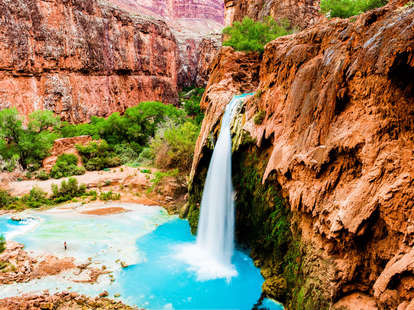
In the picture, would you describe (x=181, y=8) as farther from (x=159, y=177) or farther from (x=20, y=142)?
(x=159, y=177)

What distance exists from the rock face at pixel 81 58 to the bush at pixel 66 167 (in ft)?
53.7

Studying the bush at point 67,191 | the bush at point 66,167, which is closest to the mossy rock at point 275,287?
the bush at point 67,191

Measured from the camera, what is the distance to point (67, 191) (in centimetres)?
2014

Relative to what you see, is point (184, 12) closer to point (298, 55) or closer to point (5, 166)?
point (5, 166)

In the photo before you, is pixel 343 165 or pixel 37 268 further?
pixel 37 268

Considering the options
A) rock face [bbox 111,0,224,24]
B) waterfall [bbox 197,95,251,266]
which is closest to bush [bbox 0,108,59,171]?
waterfall [bbox 197,95,251,266]

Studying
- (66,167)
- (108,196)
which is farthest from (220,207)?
(66,167)

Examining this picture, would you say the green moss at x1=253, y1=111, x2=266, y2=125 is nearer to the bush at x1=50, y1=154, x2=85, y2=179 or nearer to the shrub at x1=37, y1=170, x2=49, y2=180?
the bush at x1=50, y1=154, x2=85, y2=179

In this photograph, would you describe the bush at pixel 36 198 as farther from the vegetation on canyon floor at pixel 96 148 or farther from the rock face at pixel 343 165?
the rock face at pixel 343 165

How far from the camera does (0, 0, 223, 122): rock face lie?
34.7m

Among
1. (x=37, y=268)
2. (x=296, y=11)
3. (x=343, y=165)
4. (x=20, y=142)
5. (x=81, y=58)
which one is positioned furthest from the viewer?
(x=81, y=58)

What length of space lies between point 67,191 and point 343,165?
20.1m

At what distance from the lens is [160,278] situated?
10109 mm

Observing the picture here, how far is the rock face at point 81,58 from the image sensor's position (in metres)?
34.7
